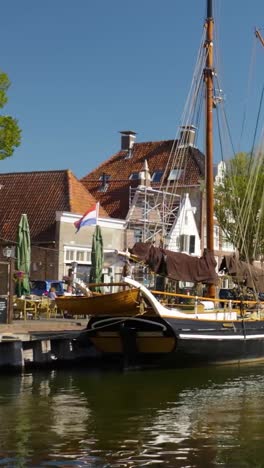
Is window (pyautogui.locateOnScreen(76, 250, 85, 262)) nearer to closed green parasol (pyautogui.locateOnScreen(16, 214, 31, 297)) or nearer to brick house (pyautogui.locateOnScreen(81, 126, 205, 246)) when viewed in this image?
brick house (pyautogui.locateOnScreen(81, 126, 205, 246))

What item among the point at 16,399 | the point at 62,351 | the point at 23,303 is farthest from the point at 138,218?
the point at 16,399

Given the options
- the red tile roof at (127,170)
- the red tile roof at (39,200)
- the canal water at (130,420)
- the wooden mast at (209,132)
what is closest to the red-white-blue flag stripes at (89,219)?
the red tile roof at (39,200)

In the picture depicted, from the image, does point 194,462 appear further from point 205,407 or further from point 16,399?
point 16,399

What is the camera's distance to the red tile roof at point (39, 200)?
145 feet

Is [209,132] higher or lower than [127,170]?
lower

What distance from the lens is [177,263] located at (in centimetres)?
2653

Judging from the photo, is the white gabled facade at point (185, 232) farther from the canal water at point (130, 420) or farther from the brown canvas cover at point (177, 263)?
the canal water at point (130, 420)

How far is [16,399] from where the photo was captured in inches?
723

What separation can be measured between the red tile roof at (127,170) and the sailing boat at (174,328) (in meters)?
25.7

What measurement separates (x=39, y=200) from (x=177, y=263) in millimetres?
21055

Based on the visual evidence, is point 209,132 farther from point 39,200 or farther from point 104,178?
point 104,178

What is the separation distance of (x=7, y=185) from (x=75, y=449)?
37548mm

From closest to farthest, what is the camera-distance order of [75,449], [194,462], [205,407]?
[194,462] < [75,449] < [205,407]

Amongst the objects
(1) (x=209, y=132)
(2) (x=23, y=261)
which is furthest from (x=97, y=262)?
(1) (x=209, y=132)
